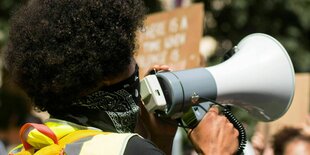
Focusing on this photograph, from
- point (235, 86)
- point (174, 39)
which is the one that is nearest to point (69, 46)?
point (235, 86)

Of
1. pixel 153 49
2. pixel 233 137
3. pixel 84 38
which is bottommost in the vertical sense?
pixel 153 49

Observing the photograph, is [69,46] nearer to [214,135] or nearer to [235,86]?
[214,135]

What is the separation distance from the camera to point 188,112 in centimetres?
231

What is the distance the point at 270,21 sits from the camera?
12.2 meters

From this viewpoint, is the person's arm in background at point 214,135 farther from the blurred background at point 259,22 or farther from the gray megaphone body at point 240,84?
the blurred background at point 259,22

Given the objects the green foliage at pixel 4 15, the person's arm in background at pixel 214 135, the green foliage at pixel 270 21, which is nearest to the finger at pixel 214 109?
the person's arm in background at pixel 214 135

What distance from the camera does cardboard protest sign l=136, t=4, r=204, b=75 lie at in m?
5.52

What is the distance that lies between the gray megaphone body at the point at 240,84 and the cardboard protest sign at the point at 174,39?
2644mm

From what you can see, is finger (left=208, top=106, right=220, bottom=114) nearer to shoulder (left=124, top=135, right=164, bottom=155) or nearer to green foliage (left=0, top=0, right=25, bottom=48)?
shoulder (left=124, top=135, right=164, bottom=155)

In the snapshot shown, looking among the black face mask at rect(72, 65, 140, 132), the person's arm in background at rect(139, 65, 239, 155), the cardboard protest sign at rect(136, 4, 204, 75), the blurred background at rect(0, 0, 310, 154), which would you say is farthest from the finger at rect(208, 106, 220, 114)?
the blurred background at rect(0, 0, 310, 154)

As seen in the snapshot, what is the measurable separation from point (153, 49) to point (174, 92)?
11.9 feet

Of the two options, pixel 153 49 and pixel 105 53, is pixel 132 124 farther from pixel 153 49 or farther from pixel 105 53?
pixel 153 49

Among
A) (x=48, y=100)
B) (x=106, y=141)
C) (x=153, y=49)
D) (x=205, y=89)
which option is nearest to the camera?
(x=106, y=141)

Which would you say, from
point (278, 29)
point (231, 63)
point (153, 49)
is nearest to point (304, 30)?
point (278, 29)
